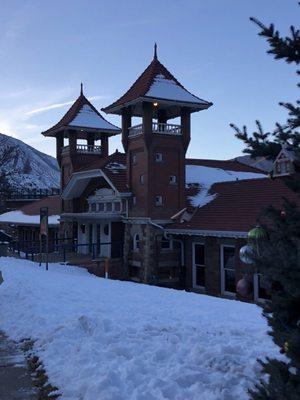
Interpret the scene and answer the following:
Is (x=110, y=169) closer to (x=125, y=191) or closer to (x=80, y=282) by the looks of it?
(x=125, y=191)

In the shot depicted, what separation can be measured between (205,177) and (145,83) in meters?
6.80

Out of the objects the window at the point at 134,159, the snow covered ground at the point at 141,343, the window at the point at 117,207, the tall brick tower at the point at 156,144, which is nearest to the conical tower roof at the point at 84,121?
the tall brick tower at the point at 156,144

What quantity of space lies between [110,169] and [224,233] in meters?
10.3

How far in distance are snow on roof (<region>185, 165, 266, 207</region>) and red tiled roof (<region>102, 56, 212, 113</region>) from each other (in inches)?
180

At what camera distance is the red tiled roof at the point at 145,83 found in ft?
87.5

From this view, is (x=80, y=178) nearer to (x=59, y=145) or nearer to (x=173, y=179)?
(x=59, y=145)

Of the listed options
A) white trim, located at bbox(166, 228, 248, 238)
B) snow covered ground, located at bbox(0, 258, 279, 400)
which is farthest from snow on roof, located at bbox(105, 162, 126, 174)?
snow covered ground, located at bbox(0, 258, 279, 400)

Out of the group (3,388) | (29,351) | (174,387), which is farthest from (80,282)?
(174,387)

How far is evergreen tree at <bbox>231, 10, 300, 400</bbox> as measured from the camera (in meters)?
3.29

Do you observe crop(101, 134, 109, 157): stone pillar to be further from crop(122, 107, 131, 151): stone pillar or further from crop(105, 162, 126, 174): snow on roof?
crop(122, 107, 131, 151): stone pillar

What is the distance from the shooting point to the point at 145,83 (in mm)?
27359

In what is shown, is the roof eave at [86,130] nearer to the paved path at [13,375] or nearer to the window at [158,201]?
the window at [158,201]

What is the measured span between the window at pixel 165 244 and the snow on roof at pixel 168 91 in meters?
7.63

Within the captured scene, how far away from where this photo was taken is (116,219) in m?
29.0
